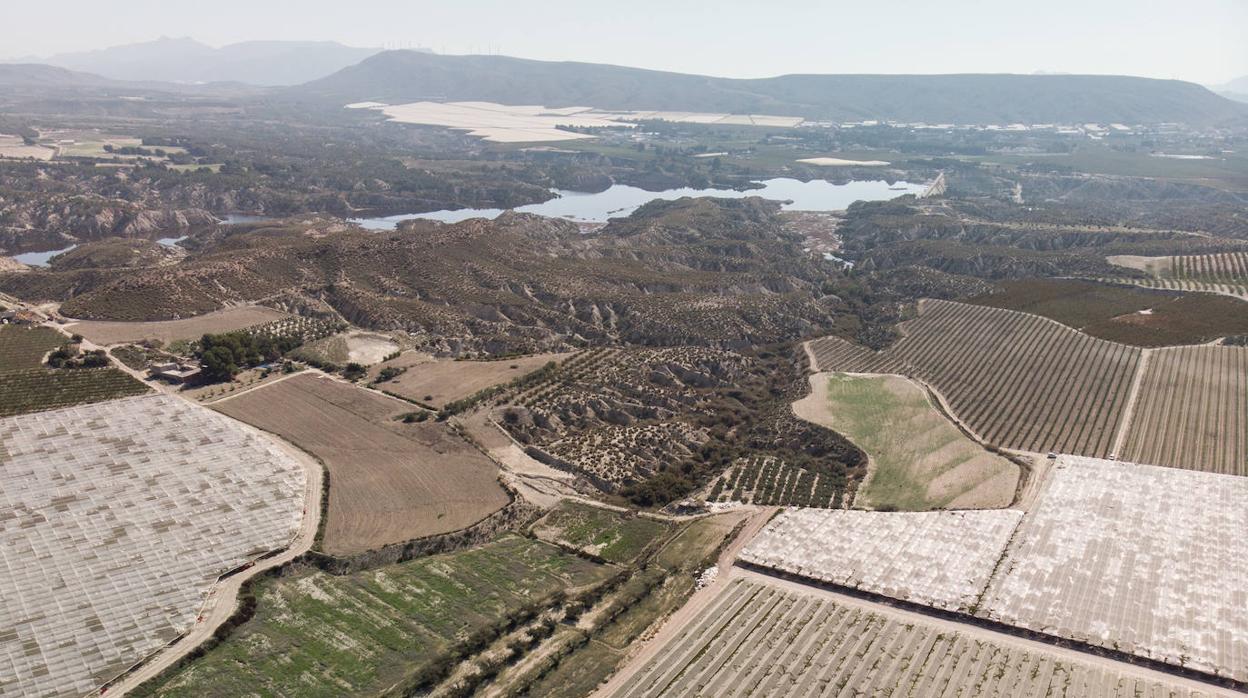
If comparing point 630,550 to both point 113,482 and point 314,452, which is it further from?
point 113,482

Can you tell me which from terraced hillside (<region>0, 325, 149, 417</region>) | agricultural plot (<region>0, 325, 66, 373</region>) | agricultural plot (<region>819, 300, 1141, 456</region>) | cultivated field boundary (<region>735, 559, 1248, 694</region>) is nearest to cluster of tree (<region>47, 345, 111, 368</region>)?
terraced hillside (<region>0, 325, 149, 417</region>)

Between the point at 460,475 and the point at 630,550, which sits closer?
the point at 630,550

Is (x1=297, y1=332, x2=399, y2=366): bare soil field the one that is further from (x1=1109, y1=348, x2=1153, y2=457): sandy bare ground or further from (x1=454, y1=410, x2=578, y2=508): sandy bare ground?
(x1=1109, y1=348, x2=1153, y2=457): sandy bare ground

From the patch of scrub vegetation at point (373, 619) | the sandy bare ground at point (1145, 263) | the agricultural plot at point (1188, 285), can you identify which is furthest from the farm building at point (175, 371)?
the sandy bare ground at point (1145, 263)

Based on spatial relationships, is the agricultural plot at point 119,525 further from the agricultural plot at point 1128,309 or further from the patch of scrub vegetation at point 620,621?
the agricultural plot at point 1128,309

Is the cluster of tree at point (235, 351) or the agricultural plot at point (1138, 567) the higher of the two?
the cluster of tree at point (235, 351)

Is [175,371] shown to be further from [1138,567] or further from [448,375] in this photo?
[1138,567]

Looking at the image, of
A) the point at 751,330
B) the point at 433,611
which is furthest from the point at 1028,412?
the point at 433,611
